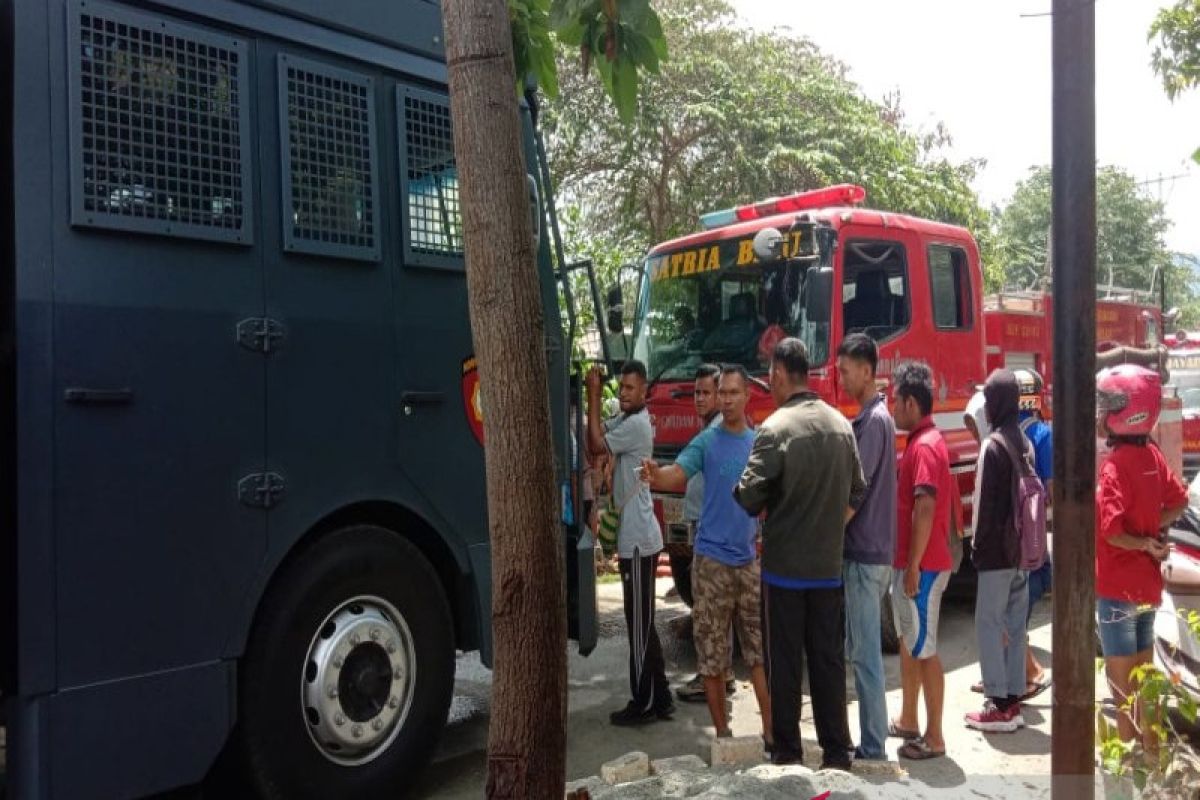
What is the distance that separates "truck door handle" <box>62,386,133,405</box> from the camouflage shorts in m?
2.58

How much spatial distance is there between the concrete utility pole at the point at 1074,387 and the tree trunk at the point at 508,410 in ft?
4.35

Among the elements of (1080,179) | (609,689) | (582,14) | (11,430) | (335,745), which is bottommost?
(609,689)

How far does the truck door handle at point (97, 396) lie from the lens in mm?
3039

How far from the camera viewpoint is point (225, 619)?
342 cm

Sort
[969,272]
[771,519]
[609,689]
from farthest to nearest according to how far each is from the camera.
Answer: [969,272]
[609,689]
[771,519]

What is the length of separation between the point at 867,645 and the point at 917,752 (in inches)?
23.9

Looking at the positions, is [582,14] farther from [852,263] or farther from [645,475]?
[852,263]

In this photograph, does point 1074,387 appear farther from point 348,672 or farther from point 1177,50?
point 1177,50

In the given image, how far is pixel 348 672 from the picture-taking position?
3.78 m

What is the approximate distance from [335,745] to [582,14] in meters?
2.71

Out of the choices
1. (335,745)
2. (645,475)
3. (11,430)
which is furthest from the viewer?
(645,475)

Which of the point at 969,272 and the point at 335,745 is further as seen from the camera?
the point at 969,272

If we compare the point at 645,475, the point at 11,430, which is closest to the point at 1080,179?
the point at 645,475

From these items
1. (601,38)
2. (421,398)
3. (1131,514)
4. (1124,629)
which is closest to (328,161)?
(421,398)
